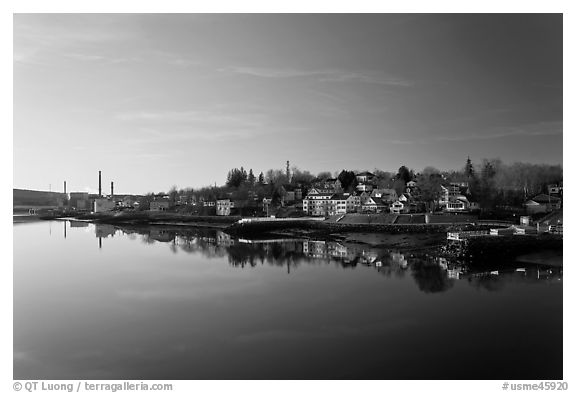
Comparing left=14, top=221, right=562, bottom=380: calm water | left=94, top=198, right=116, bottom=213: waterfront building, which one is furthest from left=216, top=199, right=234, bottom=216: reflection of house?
left=14, top=221, right=562, bottom=380: calm water

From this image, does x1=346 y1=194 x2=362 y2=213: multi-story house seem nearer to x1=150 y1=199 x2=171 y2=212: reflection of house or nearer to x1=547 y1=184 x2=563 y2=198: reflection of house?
x1=547 y1=184 x2=563 y2=198: reflection of house

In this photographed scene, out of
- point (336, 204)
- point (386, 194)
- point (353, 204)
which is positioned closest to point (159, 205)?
point (336, 204)

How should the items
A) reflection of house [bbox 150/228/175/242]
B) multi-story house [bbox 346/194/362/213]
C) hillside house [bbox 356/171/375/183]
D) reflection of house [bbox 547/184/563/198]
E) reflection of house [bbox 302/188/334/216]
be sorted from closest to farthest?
reflection of house [bbox 547/184/563/198]
reflection of house [bbox 150/228/175/242]
multi-story house [bbox 346/194/362/213]
reflection of house [bbox 302/188/334/216]
hillside house [bbox 356/171/375/183]

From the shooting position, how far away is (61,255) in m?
12.0

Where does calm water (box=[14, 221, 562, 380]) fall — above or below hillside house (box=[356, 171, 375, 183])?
below

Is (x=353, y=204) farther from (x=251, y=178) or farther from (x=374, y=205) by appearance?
(x=251, y=178)

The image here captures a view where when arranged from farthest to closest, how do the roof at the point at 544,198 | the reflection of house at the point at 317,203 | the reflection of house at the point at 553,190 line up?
the reflection of house at the point at 317,203, the roof at the point at 544,198, the reflection of house at the point at 553,190

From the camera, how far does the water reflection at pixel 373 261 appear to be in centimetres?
815

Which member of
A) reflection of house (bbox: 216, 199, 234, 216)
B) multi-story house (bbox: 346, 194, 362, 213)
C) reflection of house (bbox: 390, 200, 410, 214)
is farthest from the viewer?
reflection of house (bbox: 216, 199, 234, 216)

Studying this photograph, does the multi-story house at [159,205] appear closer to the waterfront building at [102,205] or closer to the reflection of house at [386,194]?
the waterfront building at [102,205]


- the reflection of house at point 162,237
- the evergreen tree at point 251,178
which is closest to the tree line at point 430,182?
the evergreen tree at point 251,178

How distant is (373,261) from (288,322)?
538cm

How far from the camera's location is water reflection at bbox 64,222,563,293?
8.15 m

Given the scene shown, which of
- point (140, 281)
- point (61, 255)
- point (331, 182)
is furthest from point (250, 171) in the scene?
point (140, 281)
